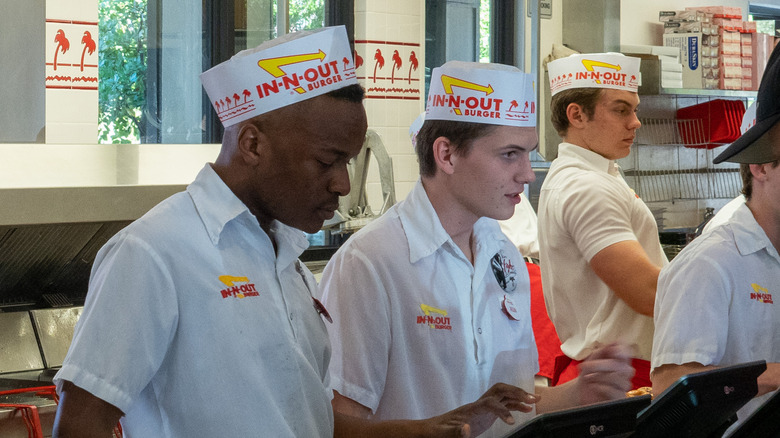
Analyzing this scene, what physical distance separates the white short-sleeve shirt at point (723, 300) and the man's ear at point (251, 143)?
0.94 m

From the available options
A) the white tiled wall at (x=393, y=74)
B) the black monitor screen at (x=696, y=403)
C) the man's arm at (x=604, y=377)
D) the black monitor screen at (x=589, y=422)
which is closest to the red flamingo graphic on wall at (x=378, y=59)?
the white tiled wall at (x=393, y=74)

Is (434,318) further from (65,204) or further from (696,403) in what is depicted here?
(65,204)

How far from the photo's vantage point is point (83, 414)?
1.27 metres

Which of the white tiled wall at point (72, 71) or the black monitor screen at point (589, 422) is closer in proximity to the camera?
the black monitor screen at point (589, 422)

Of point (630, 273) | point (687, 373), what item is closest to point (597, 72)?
point (630, 273)

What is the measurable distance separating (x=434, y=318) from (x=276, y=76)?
637 millimetres

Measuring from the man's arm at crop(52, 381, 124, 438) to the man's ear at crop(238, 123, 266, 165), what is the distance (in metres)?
0.43

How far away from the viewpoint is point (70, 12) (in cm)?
426

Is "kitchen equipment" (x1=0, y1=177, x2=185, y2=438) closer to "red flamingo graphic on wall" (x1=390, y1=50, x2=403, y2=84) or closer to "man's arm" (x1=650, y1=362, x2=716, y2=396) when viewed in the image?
"man's arm" (x1=650, y1=362, x2=716, y2=396)

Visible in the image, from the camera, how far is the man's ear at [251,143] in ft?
4.87

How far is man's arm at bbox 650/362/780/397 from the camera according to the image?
1.85 meters

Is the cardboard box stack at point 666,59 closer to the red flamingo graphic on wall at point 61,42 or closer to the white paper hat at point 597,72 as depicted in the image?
the white paper hat at point 597,72

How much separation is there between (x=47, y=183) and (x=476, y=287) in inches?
56.1

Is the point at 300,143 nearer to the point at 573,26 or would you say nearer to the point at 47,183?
the point at 47,183
